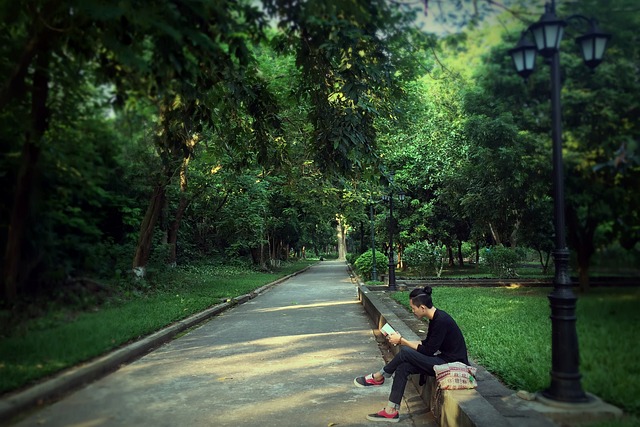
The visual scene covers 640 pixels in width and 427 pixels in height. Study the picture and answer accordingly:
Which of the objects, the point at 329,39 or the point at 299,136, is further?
the point at 299,136

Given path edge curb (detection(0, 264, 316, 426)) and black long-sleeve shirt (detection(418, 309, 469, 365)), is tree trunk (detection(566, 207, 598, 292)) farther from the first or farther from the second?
path edge curb (detection(0, 264, 316, 426))

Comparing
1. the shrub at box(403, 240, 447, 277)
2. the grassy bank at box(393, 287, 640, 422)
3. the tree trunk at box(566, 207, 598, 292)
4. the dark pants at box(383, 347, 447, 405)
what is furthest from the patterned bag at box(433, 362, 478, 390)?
the shrub at box(403, 240, 447, 277)

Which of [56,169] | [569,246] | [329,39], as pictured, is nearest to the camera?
[56,169]

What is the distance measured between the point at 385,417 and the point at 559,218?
7.92 feet

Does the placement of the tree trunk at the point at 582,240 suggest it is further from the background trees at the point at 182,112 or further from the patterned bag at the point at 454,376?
the patterned bag at the point at 454,376

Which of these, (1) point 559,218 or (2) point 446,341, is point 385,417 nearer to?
(2) point 446,341

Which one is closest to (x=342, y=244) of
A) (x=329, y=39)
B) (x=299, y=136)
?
(x=299, y=136)

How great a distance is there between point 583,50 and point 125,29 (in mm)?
3274

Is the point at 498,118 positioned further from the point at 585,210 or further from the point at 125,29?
the point at 125,29

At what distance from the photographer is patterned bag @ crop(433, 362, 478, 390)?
448 centimetres

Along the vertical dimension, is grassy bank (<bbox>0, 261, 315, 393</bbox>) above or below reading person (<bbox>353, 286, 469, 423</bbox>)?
above

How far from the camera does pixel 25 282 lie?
116 inches

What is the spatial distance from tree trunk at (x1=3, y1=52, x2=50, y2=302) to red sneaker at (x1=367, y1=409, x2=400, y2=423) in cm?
325

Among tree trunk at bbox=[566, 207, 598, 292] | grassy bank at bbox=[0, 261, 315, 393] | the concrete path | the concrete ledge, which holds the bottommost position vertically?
the concrete path
